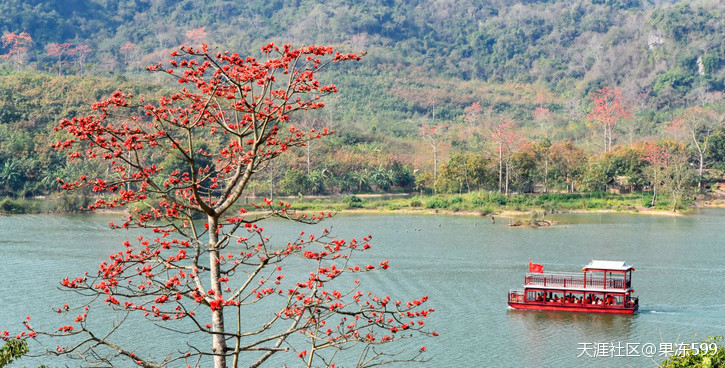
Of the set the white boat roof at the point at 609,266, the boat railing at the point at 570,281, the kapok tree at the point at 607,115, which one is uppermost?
the kapok tree at the point at 607,115

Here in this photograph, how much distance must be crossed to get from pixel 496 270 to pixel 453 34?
100765mm

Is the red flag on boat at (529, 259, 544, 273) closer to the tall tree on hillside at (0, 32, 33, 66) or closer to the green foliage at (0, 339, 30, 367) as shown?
the green foliage at (0, 339, 30, 367)

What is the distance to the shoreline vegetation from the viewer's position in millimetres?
54469

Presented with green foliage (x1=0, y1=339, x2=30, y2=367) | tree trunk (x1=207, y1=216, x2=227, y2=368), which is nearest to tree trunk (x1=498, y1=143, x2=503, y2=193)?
green foliage (x1=0, y1=339, x2=30, y2=367)

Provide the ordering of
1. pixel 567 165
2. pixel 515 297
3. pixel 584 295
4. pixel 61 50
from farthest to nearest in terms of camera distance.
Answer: pixel 61 50 → pixel 567 165 → pixel 515 297 → pixel 584 295

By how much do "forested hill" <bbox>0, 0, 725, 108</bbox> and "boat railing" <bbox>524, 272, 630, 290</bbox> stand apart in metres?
75.0

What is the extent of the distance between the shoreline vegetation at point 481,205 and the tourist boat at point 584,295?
22.7 m

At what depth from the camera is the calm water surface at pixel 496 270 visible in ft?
80.8

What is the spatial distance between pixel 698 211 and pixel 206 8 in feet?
305

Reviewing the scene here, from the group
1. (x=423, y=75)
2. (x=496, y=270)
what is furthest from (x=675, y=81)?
(x=496, y=270)

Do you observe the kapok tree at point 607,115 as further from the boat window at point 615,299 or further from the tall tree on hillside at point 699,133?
the boat window at point 615,299

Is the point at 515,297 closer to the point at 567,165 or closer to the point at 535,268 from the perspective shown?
the point at 535,268

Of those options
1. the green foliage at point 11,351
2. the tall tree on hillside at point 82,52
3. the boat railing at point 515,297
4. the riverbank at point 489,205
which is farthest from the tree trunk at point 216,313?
the tall tree on hillside at point 82,52

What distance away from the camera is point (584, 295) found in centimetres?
2844
